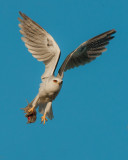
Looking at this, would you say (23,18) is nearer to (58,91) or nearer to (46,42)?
(46,42)

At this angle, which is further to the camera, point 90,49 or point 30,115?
point 90,49

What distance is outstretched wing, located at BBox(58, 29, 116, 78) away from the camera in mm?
13766

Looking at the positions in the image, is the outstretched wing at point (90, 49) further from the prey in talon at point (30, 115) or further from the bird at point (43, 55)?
the prey in talon at point (30, 115)

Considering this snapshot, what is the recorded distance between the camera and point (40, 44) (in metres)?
13.2

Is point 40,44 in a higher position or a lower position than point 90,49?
lower

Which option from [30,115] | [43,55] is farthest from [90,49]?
[30,115]

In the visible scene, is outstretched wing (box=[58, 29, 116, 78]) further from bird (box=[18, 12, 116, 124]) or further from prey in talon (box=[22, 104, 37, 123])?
prey in talon (box=[22, 104, 37, 123])

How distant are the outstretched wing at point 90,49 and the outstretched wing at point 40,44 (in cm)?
74

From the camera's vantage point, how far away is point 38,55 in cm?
1328

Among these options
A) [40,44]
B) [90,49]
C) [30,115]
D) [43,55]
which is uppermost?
[90,49]

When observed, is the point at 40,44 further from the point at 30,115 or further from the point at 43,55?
the point at 30,115

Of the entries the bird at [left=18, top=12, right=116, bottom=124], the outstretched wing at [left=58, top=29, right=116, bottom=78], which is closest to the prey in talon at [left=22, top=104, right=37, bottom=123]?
the bird at [left=18, top=12, right=116, bottom=124]

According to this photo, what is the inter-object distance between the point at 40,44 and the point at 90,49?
1906mm

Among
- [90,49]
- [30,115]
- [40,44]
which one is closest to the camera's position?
[30,115]
